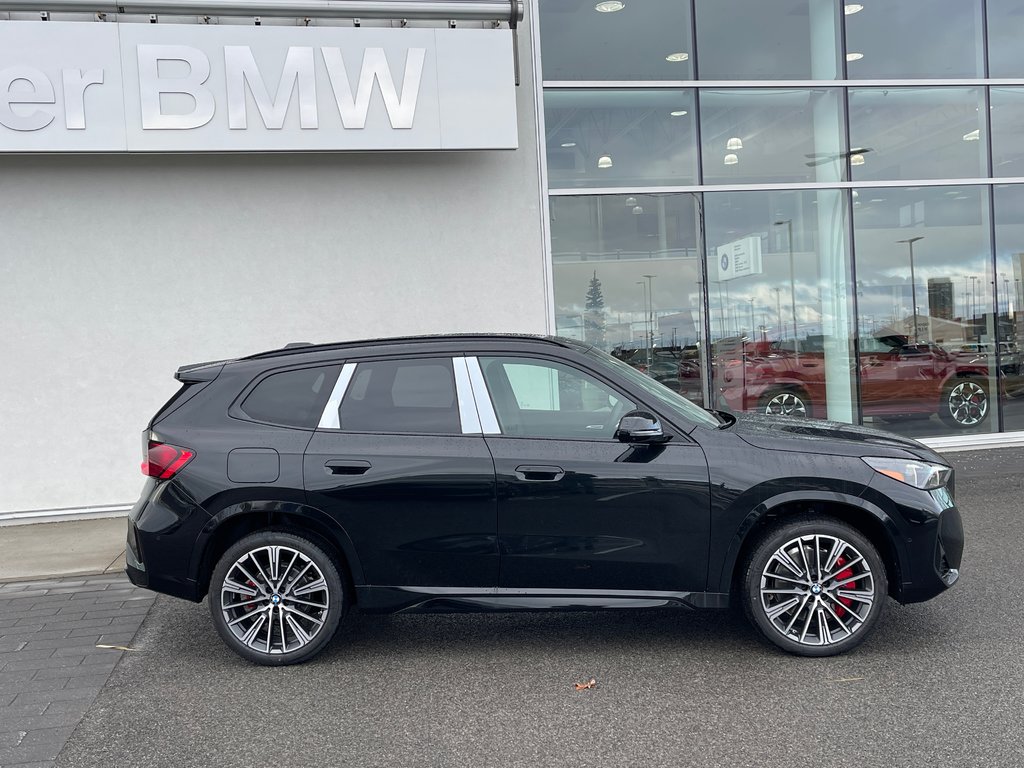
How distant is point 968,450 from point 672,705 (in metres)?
8.62

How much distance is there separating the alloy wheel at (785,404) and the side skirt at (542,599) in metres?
6.55

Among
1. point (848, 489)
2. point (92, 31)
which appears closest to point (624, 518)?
point (848, 489)

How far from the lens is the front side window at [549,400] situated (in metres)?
4.64

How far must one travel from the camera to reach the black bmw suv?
4441 mm

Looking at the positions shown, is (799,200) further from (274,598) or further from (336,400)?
(274,598)

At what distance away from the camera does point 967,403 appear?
36.5 ft

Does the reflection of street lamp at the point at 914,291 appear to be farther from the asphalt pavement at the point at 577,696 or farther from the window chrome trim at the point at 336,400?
the window chrome trim at the point at 336,400

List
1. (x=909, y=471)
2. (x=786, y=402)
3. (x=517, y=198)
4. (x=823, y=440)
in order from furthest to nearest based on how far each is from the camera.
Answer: (x=786, y=402) < (x=517, y=198) < (x=823, y=440) < (x=909, y=471)

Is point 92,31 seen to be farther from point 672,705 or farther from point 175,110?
point 672,705

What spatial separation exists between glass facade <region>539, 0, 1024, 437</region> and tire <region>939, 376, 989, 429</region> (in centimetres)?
2

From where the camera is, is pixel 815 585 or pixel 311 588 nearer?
pixel 815 585

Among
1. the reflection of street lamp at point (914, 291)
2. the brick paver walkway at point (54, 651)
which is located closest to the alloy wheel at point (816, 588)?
the brick paver walkway at point (54, 651)

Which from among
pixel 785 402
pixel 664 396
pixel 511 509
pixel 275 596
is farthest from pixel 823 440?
pixel 785 402

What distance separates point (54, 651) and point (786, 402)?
839 centimetres
